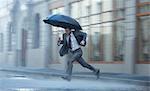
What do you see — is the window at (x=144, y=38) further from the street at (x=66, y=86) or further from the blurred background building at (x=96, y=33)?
the street at (x=66, y=86)

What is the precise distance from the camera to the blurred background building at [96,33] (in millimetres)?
21703

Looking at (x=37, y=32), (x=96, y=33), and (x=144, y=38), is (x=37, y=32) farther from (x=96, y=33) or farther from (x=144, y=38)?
(x=144, y=38)

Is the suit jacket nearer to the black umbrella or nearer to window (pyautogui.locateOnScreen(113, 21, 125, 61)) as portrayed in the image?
the black umbrella

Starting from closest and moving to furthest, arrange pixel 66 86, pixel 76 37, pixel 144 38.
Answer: pixel 66 86, pixel 76 37, pixel 144 38

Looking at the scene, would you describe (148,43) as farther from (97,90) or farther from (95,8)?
(97,90)

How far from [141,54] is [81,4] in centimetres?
643

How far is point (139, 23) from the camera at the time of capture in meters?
21.8

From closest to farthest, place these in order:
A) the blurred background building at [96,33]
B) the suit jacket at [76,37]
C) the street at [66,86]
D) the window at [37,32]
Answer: the street at [66,86] < the suit jacket at [76,37] < the blurred background building at [96,33] < the window at [37,32]

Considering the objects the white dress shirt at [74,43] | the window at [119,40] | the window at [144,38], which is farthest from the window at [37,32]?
the white dress shirt at [74,43]

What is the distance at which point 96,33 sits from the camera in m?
25.3

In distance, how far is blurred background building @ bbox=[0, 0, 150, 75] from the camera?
2170 cm

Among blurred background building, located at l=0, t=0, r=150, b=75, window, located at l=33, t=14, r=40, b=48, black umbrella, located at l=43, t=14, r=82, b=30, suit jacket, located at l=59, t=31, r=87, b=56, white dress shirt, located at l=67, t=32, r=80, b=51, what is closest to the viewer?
suit jacket, located at l=59, t=31, r=87, b=56

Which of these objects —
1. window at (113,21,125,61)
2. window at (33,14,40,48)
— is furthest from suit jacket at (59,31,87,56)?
window at (33,14,40,48)

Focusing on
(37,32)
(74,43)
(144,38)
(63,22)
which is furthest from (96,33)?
(74,43)
